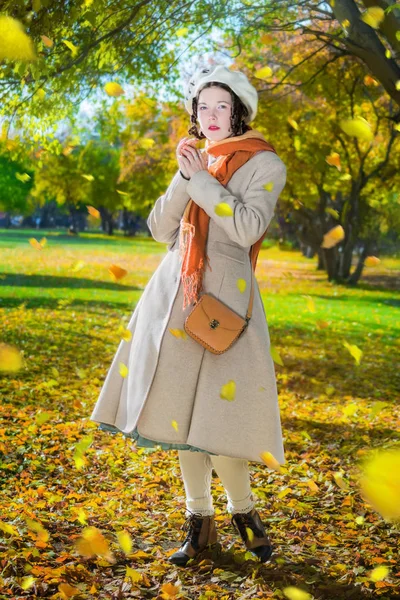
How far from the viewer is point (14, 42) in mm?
5238

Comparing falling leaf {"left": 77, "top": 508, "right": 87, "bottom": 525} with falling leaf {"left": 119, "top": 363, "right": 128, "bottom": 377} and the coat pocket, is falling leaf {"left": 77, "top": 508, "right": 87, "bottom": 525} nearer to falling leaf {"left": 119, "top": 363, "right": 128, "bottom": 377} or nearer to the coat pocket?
falling leaf {"left": 119, "top": 363, "right": 128, "bottom": 377}

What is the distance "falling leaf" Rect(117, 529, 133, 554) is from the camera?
3.45 meters

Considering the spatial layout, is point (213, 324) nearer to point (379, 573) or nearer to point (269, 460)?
point (269, 460)

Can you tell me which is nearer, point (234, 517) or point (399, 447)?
point (234, 517)

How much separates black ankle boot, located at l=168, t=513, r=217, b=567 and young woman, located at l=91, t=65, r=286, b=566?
0.31 meters

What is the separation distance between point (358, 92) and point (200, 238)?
1295cm

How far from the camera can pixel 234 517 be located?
3.49 m

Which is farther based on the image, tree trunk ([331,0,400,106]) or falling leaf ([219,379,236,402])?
tree trunk ([331,0,400,106])

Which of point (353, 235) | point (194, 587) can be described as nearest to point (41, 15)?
point (194, 587)

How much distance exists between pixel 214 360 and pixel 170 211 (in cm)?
65

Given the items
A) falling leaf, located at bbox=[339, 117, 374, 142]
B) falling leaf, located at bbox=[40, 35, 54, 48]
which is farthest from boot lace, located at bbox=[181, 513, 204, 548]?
falling leaf, located at bbox=[40, 35, 54, 48]

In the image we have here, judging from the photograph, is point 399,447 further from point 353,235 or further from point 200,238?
point 353,235

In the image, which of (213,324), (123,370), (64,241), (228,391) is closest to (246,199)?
(213,324)

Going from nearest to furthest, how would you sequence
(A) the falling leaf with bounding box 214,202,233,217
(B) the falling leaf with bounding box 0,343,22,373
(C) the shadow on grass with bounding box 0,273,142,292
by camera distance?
(A) the falling leaf with bounding box 214,202,233,217
(B) the falling leaf with bounding box 0,343,22,373
(C) the shadow on grass with bounding box 0,273,142,292
